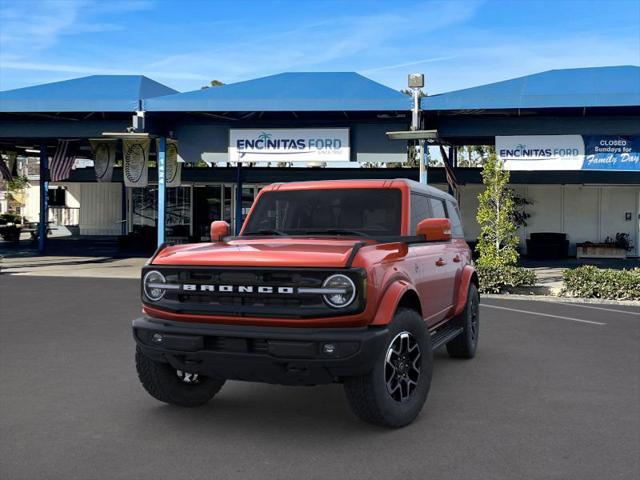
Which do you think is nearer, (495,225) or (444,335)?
(444,335)

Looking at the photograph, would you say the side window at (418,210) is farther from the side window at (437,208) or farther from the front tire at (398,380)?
the front tire at (398,380)

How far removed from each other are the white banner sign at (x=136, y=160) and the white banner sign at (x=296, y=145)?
3884 millimetres

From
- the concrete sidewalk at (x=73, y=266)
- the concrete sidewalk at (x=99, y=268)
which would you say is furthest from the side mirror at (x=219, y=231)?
the concrete sidewalk at (x=73, y=266)

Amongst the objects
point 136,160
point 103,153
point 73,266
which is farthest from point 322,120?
point 73,266

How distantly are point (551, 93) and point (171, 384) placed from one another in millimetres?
15209

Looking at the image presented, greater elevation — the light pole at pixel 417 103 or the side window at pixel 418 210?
the light pole at pixel 417 103

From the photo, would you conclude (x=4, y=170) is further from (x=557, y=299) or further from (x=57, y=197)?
(x=557, y=299)

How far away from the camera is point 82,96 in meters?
20.1

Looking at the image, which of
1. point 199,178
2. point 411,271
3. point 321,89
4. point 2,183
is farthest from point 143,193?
point 2,183

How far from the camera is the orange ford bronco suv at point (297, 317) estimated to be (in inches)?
173

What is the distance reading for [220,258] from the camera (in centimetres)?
472

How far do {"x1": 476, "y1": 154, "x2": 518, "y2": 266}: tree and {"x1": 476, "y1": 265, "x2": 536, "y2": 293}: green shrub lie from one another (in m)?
0.54

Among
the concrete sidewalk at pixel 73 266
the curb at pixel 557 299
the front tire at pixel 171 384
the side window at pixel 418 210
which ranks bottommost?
the concrete sidewalk at pixel 73 266

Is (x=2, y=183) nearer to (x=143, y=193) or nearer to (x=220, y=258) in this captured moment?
(x=143, y=193)
